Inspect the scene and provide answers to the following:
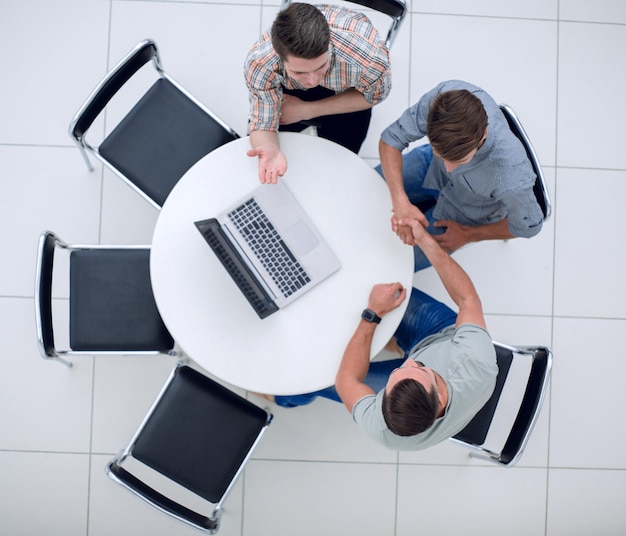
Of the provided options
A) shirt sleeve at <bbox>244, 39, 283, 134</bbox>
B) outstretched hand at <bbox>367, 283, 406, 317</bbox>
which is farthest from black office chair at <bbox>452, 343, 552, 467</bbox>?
shirt sleeve at <bbox>244, 39, 283, 134</bbox>

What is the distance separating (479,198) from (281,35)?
79cm

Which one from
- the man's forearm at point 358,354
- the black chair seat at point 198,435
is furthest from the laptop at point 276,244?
the black chair seat at point 198,435

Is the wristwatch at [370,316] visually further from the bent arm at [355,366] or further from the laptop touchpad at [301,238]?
the laptop touchpad at [301,238]

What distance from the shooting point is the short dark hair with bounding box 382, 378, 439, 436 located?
1432 mm

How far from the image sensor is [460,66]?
2570 millimetres

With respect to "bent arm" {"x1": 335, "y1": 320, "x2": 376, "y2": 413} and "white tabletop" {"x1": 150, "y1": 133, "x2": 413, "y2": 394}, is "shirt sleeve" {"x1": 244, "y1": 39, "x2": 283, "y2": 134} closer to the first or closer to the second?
"white tabletop" {"x1": 150, "y1": 133, "x2": 413, "y2": 394}

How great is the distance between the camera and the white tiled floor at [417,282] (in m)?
2.42

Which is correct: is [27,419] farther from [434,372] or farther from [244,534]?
[434,372]

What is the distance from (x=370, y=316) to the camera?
176cm

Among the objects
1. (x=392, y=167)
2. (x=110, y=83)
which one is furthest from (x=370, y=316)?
(x=110, y=83)

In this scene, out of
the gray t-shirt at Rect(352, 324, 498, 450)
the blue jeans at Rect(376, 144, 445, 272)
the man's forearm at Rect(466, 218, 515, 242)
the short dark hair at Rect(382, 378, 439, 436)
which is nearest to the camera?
the short dark hair at Rect(382, 378, 439, 436)

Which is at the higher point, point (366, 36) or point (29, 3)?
point (29, 3)

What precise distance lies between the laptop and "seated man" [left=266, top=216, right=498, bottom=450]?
213mm

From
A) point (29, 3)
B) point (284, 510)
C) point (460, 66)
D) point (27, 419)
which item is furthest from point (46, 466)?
point (460, 66)
